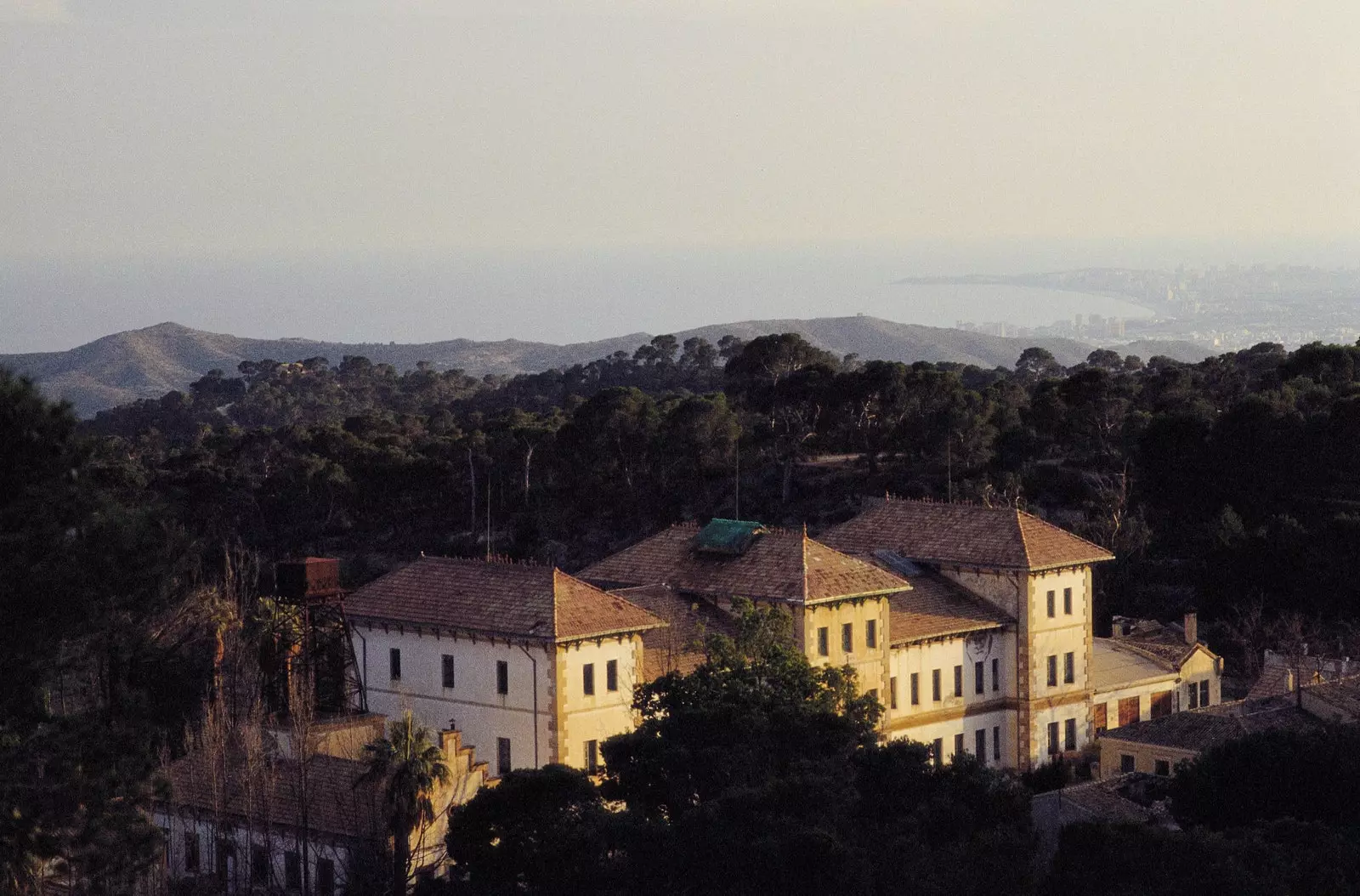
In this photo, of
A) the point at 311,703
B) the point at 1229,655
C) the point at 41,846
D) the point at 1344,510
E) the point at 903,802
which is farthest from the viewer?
the point at 1344,510

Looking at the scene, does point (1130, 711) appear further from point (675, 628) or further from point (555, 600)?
point (555, 600)

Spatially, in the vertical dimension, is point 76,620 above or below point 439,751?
above

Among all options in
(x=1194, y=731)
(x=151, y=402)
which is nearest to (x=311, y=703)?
(x=1194, y=731)

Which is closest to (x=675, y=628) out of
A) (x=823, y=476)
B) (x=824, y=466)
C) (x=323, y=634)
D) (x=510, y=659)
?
(x=510, y=659)

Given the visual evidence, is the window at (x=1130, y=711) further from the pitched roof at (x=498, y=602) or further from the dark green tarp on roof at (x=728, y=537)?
the pitched roof at (x=498, y=602)

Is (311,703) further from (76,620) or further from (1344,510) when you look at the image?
(1344,510)

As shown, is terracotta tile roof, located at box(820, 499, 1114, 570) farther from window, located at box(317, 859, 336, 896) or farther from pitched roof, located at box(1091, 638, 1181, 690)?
window, located at box(317, 859, 336, 896)
